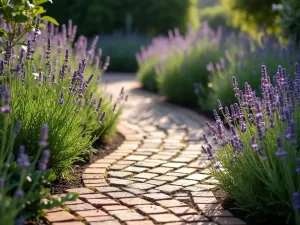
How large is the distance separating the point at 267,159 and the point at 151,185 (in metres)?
1.35

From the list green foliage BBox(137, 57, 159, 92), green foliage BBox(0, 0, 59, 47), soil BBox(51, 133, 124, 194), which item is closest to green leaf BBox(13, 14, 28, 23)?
green foliage BBox(0, 0, 59, 47)

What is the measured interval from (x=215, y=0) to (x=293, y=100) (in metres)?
58.2

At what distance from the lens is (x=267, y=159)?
330cm

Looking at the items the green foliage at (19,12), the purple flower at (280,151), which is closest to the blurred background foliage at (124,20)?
the green foliage at (19,12)

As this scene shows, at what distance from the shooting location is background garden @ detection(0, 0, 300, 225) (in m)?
3.35

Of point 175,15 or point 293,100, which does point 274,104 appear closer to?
point 293,100

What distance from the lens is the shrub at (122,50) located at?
55.6 ft

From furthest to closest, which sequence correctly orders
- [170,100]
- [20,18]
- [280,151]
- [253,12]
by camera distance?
[253,12]
[170,100]
[20,18]
[280,151]

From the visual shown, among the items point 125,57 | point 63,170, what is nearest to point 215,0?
point 125,57

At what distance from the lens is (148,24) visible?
2088 cm

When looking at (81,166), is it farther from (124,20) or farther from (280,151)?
(124,20)

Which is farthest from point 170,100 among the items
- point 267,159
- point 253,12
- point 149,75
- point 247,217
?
point 267,159

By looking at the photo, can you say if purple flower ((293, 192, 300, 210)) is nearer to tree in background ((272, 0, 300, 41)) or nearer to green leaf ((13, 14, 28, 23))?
green leaf ((13, 14, 28, 23))

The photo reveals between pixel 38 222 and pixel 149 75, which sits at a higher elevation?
pixel 38 222
